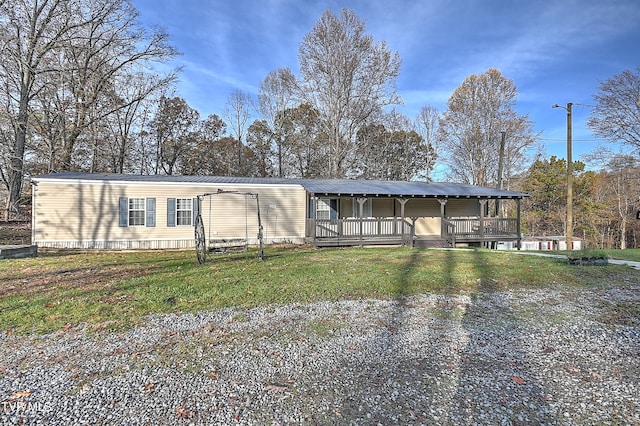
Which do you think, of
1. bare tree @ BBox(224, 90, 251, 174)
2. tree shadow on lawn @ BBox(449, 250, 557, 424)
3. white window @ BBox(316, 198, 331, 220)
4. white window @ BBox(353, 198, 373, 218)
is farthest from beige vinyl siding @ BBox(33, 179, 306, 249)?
bare tree @ BBox(224, 90, 251, 174)

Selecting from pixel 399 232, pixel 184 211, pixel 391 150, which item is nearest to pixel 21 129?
pixel 184 211

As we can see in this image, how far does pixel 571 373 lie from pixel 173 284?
6.25m

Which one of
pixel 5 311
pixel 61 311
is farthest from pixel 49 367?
pixel 5 311

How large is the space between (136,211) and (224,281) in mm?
8555

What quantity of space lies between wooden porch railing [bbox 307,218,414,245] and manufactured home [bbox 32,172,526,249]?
0.04 m

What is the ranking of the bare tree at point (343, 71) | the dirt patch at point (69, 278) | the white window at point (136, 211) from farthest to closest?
the bare tree at point (343, 71) → the white window at point (136, 211) → the dirt patch at point (69, 278)

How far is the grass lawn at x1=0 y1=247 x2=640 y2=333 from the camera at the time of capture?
4965 mm

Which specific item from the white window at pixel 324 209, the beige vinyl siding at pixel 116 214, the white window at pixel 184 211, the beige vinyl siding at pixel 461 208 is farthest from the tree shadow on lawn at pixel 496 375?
the beige vinyl siding at pixel 461 208

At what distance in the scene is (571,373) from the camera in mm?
3162

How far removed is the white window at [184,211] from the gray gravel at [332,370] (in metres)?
9.84

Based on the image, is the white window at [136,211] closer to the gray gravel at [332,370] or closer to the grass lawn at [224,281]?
the grass lawn at [224,281]

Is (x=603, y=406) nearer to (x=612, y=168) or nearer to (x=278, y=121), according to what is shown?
(x=612, y=168)

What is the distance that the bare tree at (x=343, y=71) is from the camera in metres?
23.7

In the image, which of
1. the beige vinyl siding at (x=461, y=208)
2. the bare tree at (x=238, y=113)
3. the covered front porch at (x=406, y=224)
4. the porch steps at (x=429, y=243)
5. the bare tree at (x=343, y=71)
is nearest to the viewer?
the covered front porch at (x=406, y=224)
